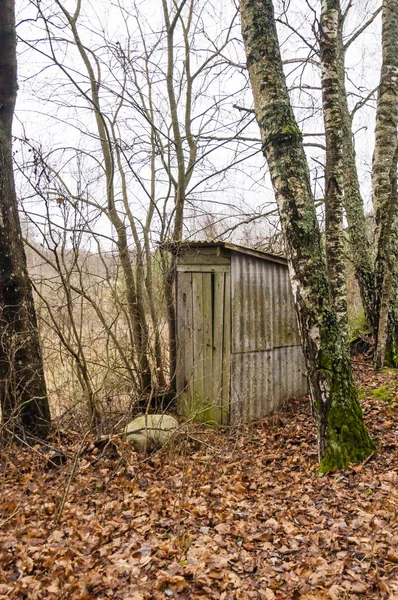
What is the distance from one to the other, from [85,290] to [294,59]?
6398 millimetres

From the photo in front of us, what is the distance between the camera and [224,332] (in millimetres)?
6895

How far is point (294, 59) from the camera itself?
864cm

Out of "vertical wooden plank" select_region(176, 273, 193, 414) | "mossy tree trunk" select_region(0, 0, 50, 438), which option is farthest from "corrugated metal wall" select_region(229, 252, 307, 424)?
"mossy tree trunk" select_region(0, 0, 50, 438)

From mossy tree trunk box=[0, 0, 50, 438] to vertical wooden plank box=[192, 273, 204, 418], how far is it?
2.54 metres

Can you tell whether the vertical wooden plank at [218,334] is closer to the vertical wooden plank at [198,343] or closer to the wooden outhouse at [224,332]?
the wooden outhouse at [224,332]

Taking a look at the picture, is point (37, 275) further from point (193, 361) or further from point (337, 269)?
point (337, 269)

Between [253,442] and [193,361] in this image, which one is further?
[193,361]

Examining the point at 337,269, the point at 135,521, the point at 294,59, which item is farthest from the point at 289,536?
the point at 294,59

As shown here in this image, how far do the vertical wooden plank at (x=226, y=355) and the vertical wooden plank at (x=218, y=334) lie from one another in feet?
0.15

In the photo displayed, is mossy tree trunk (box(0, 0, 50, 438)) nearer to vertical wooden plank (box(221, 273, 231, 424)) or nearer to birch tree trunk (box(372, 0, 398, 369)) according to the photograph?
vertical wooden plank (box(221, 273, 231, 424))

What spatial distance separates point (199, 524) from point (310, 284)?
7.86 feet

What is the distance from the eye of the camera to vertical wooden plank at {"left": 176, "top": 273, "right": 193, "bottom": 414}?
7.06 meters

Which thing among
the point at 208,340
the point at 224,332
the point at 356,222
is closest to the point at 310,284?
the point at 224,332

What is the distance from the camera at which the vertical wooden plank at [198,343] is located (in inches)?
275
